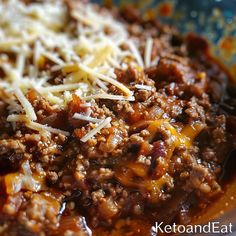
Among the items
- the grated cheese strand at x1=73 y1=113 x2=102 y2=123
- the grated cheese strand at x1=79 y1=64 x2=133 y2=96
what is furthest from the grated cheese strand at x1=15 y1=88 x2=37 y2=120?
the grated cheese strand at x1=79 y1=64 x2=133 y2=96

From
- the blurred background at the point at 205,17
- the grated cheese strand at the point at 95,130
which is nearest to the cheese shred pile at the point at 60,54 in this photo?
the grated cheese strand at the point at 95,130

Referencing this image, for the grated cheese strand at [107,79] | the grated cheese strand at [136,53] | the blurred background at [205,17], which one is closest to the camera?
the grated cheese strand at [107,79]

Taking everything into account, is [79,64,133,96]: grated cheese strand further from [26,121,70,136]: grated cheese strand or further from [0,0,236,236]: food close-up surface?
[26,121,70,136]: grated cheese strand

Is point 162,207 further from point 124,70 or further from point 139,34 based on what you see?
point 139,34

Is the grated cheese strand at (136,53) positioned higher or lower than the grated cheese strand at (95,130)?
higher

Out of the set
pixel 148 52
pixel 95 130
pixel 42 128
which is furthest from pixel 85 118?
pixel 148 52

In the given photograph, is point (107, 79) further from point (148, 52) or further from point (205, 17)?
point (205, 17)

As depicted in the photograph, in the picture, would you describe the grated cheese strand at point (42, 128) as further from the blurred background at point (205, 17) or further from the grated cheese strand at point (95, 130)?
the blurred background at point (205, 17)

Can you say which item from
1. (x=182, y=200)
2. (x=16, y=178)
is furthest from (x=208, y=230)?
(x=16, y=178)
